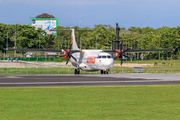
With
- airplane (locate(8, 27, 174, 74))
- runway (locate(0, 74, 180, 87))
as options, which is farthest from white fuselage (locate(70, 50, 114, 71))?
runway (locate(0, 74, 180, 87))

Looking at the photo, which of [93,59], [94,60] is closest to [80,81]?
[94,60]

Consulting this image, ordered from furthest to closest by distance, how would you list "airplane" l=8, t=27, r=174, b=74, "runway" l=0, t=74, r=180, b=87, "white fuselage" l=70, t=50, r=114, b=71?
"airplane" l=8, t=27, r=174, b=74, "white fuselage" l=70, t=50, r=114, b=71, "runway" l=0, t=74, r=180, b=87

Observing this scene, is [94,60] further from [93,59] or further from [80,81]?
[80,81]

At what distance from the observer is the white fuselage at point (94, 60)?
150ft

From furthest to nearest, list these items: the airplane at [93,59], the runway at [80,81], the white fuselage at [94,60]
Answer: the airplane at [93,59]
the white fuselage at [94,60]
the runway at [80,81]

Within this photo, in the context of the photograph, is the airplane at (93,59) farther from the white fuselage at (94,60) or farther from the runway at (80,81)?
the runway at (80,81)

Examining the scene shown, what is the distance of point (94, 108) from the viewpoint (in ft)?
43.8

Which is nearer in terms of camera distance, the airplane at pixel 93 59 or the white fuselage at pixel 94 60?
the white fuselage at pixel 94 60

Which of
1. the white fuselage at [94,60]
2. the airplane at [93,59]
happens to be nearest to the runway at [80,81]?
the white fuselage at [94,60]

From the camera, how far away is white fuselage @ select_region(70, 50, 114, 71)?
150 ft

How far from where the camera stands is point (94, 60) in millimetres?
47875

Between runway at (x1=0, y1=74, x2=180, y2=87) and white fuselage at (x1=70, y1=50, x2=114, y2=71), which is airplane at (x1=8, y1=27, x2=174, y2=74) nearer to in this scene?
white fuselage at (x1=70, y1=50, x2=114, y2=71)

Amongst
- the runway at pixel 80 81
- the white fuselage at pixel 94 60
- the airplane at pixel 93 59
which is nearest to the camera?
the runway at pixel 80 81

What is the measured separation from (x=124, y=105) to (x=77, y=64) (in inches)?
1527
